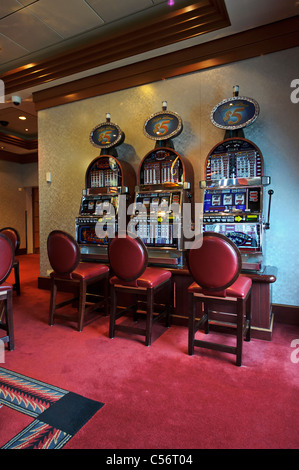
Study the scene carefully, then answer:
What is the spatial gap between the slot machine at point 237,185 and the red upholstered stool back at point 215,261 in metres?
0.63

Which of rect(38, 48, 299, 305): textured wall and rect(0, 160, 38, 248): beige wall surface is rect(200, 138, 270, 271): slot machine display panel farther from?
rect(0, 160, 38, 248): beige wall surface

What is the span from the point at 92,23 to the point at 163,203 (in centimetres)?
238

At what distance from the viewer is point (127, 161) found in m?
4.05

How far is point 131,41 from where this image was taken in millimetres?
3520

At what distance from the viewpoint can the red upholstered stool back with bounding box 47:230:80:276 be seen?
279cm

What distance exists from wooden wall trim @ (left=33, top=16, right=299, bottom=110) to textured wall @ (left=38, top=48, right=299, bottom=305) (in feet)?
0.29

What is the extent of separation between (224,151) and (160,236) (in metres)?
1.15

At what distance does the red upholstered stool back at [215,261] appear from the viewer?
2.11m

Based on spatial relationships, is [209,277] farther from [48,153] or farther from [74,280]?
[48,153]

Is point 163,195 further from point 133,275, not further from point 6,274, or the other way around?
point 6,274

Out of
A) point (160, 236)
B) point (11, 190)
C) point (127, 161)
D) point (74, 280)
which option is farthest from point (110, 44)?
point (11, 190)

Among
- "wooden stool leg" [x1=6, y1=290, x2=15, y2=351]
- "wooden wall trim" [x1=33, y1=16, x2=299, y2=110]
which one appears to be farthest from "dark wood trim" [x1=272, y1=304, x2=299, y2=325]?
"wooden wall trim" [x1=33, y1=16, x2=299, y2=110]

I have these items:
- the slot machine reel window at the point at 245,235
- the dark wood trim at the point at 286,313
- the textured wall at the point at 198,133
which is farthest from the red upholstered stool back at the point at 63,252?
the dark wood trim at the point at 286,313

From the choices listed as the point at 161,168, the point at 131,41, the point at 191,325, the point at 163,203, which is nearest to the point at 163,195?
the point at 163,203
